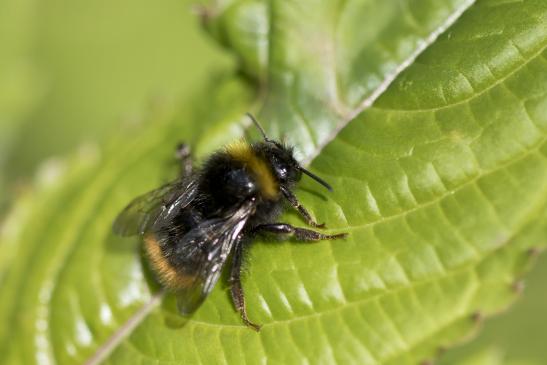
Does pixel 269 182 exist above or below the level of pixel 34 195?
below

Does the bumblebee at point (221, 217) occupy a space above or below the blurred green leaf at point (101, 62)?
below

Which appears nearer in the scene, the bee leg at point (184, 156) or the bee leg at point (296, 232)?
the bee leg at point (296, 232)


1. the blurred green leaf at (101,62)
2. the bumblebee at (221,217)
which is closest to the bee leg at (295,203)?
the bumblebee at (221,217)

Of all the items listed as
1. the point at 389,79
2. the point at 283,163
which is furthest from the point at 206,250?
the point at 389,79

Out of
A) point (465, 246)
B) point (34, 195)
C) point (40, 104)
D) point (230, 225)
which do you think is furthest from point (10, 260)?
point (40, 104)

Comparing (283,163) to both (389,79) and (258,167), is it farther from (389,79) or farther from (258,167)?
(389,79)

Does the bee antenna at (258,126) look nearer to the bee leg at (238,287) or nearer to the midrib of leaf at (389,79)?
the midrib of leaf at (389,79)

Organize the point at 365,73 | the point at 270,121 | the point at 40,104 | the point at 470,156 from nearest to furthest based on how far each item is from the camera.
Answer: the point at 470,156 → the point at 365,73 → the point at 270,121 → the point at 40,104

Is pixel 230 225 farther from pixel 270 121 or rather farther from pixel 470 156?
pixel 470 156
